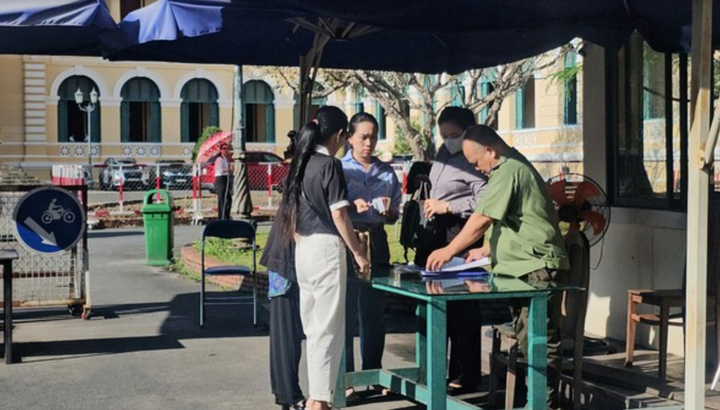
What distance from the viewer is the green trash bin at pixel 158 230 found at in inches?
627

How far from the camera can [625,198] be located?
8867mm

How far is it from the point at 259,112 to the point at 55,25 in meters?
42.3

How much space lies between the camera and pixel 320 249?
6480 mm

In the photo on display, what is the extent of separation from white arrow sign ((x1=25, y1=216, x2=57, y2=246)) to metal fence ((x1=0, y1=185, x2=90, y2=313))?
0.17 m

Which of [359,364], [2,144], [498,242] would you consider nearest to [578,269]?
[498,242]

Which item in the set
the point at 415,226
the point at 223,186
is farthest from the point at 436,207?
the point at 223,186

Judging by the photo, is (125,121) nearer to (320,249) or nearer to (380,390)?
(380,390)

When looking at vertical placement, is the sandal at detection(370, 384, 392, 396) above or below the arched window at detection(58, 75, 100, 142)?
below

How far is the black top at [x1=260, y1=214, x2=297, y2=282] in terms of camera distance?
6.88m

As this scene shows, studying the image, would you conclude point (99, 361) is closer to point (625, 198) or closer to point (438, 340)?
point (438, 340)

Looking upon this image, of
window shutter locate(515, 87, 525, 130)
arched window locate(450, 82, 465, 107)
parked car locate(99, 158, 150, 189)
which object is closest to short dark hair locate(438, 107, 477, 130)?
arched window locate(450, 82, 465, 107)

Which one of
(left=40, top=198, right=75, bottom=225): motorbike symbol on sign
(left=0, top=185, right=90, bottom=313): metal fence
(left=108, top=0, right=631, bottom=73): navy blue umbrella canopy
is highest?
(left=108, top=0, right=631, bottom=73): navy blue umbrella canopy

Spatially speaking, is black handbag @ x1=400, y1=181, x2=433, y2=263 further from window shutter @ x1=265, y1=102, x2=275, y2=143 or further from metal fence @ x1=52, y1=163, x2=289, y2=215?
window shutter @ x1=265, y1=102, x2=275, y2=143

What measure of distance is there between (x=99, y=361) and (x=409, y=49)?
4.15m
